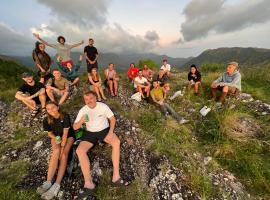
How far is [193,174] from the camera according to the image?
6398mm

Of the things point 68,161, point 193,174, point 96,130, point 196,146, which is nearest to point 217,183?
point 193,174

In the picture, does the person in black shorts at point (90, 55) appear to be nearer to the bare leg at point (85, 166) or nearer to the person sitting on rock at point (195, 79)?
the person sitting on rock at point (195, 79)

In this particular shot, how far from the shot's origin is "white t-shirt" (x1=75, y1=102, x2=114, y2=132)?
6969 millimetres

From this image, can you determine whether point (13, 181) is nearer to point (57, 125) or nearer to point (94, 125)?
point (57, 125)

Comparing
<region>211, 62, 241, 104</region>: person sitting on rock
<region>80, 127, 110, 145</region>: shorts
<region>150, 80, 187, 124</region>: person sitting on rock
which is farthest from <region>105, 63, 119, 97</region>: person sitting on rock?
<region>80, 127, 110, 145</region>: shorts

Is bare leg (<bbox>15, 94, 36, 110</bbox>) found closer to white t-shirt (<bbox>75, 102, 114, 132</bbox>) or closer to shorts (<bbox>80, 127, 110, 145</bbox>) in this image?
white t-shirt (<bbox>75, 102, 114, 132</bbox>)

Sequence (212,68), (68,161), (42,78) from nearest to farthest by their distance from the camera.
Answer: (68,161) < (42,78) < (212,68)

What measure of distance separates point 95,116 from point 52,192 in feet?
7.91

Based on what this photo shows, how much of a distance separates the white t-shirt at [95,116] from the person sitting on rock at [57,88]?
363 cm

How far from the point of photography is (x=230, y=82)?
10.9m

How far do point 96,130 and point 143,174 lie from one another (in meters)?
1.96

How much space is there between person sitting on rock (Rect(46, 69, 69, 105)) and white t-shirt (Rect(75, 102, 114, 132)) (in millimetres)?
3634

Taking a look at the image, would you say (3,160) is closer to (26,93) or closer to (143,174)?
(26,93)

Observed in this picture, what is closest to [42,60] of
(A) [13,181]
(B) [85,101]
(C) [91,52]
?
(C) [91,52]
